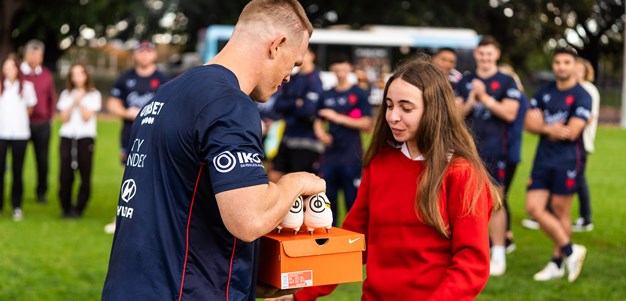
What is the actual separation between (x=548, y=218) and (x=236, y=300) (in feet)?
19.0

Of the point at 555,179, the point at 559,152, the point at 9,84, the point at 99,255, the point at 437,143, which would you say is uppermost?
the point at 437,143

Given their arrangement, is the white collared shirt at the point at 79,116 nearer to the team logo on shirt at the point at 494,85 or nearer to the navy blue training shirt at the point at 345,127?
the navy blue training shirt at the point at 345,127

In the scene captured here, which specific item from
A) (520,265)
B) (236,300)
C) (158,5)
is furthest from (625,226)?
(158,5)

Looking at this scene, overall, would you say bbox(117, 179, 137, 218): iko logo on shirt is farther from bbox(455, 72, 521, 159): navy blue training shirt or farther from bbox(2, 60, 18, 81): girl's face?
bbox(2, 60, 18, 81): girl's face

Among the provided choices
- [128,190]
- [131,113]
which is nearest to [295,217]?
[128,190]

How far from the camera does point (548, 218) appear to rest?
27.1 ft

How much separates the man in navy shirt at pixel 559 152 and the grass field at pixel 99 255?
26cm

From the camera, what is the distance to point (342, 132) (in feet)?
33.2

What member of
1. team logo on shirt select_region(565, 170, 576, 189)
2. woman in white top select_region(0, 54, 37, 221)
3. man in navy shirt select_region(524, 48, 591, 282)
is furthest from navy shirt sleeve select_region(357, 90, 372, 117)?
woman in white top select_region(0, 54, 37, 221)

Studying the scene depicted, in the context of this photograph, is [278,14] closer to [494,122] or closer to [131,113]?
[494,122]

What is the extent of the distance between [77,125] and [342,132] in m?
3.55

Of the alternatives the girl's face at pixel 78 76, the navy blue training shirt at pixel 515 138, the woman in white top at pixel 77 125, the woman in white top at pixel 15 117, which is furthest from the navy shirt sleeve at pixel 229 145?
the woman in white top at pixel 15 117

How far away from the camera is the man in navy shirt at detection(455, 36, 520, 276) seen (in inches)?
333

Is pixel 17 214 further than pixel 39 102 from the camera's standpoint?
No
